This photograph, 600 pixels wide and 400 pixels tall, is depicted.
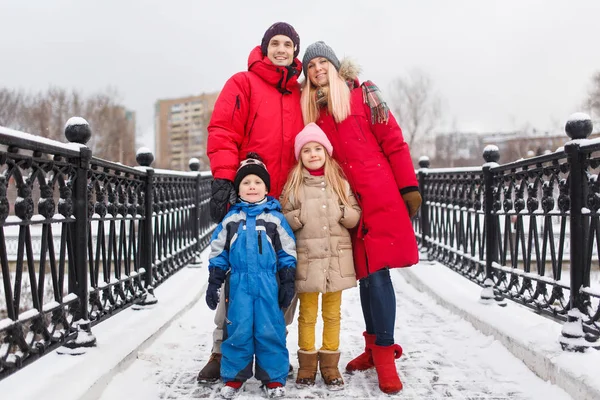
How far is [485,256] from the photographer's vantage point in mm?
4867

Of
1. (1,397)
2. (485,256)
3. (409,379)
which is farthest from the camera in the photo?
(485,256)

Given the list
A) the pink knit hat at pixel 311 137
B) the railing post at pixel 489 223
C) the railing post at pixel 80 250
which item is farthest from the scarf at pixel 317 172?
the railing post at pixel 489 223

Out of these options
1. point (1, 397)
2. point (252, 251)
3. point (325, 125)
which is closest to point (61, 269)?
point (1, 397)

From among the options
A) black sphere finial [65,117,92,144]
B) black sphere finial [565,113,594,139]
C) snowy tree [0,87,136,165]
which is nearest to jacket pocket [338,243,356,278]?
black sphere finial [565,113,594,139]

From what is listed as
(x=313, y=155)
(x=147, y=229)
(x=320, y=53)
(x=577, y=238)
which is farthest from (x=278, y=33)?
(x=147, y=229)

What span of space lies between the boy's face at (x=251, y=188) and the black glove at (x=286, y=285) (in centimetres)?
46

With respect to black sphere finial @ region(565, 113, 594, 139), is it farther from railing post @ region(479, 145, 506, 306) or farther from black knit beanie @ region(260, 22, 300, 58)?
black knit beanie @ region(260, 22, 300, 58)

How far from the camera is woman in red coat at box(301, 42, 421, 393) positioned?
297 cm

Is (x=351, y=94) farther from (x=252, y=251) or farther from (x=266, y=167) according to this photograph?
(x=252, y=251)

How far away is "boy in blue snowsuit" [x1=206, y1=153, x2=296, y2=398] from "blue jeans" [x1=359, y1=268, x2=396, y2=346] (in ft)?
1.72

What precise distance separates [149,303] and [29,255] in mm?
2042

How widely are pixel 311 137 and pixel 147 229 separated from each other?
7.56 ft

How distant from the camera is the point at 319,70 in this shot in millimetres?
3150

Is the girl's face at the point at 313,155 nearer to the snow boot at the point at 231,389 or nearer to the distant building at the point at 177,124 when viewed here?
the snow boot at the point at 231,389
